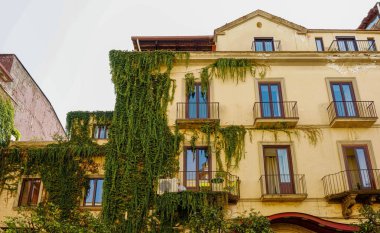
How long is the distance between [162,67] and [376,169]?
1149 centimetres

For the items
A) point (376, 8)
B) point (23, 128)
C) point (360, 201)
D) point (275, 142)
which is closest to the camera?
point (360, 201)

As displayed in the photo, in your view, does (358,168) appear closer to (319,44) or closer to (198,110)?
(319,44)

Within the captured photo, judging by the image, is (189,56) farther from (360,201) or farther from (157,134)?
(360,201)

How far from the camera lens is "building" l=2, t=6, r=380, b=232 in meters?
16.8

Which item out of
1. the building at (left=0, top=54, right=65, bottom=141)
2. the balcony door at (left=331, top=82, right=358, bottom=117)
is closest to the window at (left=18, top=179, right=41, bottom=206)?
the building at (left=0, top=54, right=65, bottom=141)

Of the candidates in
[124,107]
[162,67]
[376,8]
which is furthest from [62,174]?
[376,8]

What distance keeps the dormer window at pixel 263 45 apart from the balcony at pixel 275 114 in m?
3.74

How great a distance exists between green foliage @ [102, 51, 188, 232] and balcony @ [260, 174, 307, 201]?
4222 mm

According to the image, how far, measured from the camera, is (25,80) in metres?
28.2

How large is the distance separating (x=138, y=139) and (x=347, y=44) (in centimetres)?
1282

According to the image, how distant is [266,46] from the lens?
21.4 m

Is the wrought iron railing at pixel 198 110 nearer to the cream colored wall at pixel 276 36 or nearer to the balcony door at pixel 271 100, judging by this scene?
the balcony door at pixel 271 100

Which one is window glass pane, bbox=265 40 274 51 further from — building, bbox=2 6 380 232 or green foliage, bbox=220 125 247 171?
green foliage, bbox=220 125 247 171

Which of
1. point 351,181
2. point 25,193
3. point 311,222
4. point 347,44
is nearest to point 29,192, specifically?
point 25,193
